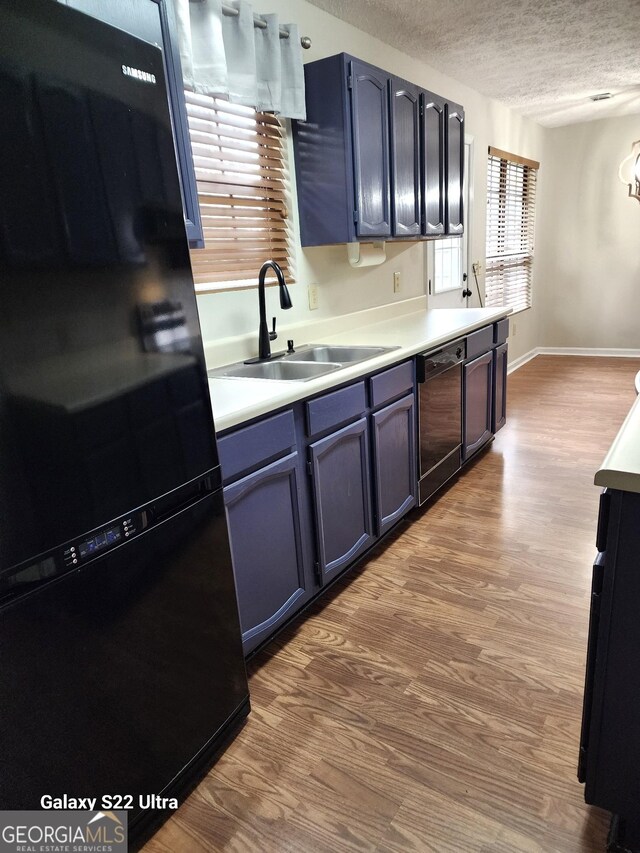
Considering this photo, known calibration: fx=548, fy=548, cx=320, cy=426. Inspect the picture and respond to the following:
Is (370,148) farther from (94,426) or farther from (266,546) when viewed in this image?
(94,426)

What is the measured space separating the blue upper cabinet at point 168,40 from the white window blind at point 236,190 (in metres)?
0.45

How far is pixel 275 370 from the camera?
241 centimetres

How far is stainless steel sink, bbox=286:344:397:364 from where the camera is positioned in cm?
254

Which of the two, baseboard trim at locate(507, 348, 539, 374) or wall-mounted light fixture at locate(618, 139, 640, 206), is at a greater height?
wall-mounted light fixture at locate(618, 139, 640, 206)

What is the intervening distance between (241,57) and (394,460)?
177 centimetres

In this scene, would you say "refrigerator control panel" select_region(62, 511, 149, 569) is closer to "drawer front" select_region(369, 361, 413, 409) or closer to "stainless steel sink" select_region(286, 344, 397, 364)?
"drawer front" select_region(369, 361, 413, 409)

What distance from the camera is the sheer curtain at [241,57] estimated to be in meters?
1.97

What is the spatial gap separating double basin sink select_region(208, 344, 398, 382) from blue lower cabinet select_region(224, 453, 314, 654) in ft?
1.65

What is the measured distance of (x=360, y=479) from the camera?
7.47 feet

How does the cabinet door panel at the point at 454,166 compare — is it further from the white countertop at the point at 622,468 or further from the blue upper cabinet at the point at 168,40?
the white countertop at the point at 622,468

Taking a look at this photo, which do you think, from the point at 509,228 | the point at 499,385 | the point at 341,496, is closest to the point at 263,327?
the point at 341,496

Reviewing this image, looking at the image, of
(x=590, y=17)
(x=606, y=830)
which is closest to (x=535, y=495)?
(x=606, y=830)

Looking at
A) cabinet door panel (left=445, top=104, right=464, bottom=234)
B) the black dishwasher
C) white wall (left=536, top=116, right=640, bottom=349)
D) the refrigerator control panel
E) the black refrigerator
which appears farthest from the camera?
white wall (left=536, top=116, right=640, bottom=349)

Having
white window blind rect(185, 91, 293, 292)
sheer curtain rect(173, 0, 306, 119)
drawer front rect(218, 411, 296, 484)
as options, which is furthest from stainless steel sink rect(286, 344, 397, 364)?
sheer curtain rect(173, 0, 306, 119)
